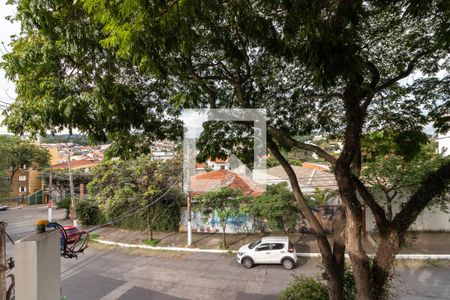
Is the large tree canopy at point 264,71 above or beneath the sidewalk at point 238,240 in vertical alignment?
above

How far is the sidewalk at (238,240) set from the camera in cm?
927

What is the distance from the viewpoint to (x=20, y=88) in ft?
9.65

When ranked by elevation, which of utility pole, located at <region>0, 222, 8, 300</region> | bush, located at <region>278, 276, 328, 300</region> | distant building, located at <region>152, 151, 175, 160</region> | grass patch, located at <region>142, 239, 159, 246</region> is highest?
distant building, located at <region>152, 151, 175, 160</region>

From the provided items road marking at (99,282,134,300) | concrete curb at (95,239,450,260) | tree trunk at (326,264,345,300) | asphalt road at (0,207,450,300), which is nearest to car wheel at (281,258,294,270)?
asphalt road at (0,207,450,300)

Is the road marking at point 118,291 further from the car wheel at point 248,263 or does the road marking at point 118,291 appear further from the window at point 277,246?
the window at point 277,246

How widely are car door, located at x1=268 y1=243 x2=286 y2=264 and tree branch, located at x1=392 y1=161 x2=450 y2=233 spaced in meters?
5.42

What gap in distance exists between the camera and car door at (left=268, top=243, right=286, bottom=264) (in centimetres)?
838

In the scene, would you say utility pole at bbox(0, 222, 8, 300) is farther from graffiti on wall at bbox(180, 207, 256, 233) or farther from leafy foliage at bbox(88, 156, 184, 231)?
graffiti on wall at bbox(180, 207, 256, 233)

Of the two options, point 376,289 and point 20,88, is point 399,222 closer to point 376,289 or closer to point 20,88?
point 376,289

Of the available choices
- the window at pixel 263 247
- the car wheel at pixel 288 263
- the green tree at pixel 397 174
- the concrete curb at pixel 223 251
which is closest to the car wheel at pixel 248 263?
Result: the window at pixel 263 247

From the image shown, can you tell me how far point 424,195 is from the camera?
333 centimetres

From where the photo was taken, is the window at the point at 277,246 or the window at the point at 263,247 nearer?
the window at the point at 277,246

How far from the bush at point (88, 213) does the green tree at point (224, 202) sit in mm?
7268

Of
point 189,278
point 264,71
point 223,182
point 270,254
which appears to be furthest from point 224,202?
point 264,71
